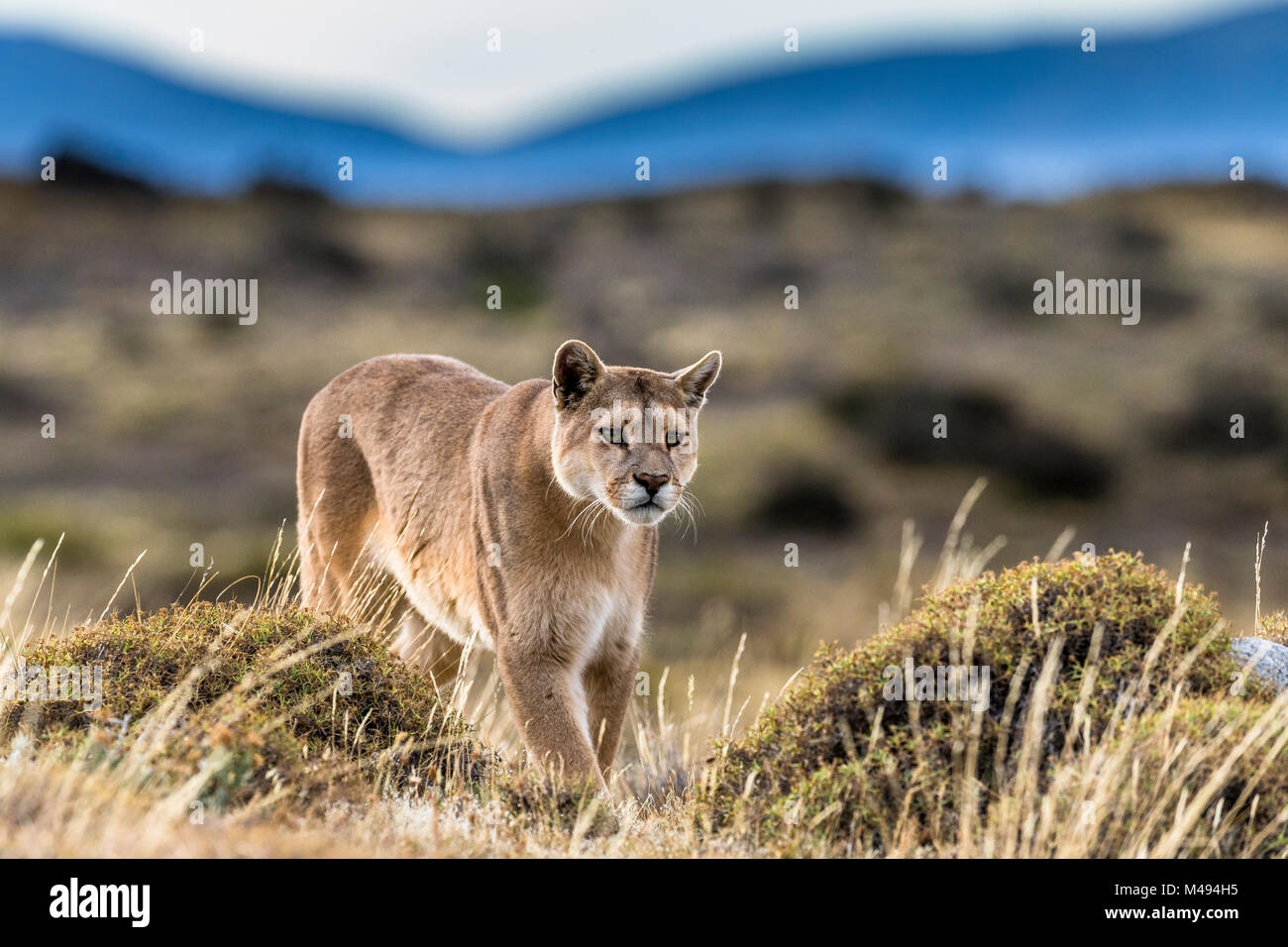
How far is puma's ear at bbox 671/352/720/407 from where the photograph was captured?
6887 mm

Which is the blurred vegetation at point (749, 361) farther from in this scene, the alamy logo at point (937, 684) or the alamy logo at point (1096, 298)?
the alamy logo at point (937, 684)

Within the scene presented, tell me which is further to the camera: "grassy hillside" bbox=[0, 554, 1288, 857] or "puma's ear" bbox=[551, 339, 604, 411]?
"puma's ear" bbox=[551, 339, 604, 411]

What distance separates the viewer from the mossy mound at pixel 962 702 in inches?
209

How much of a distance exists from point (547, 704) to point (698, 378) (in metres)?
1.93

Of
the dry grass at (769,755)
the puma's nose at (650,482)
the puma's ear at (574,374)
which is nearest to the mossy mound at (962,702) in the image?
the dry grass at (769,755)

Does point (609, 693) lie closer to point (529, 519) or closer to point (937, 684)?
point (529, 519)

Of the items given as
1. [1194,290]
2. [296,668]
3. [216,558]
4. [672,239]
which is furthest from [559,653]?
[672,239]

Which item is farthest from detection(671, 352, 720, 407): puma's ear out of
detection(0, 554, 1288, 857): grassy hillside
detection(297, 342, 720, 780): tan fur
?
detection(0, 554, 1288, 857): grassy hillside

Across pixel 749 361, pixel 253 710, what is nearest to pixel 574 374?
pixel 253 710

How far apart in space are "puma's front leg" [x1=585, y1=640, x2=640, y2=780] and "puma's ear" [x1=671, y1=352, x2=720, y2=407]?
1393mm

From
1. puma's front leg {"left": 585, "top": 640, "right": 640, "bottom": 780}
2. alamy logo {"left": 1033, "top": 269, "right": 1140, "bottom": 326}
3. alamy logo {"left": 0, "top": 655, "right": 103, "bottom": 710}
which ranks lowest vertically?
puma's front leg {"left": 585, "top": 640, "right": 640, "bottom": 780}

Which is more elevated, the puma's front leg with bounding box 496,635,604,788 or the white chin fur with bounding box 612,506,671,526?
the white chin fur with bounding box 612,506,671,526

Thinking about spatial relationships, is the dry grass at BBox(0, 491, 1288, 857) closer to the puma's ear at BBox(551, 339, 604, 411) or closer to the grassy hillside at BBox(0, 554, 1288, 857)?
the grassy hillside at BBox(0, 554, 1288, 857)

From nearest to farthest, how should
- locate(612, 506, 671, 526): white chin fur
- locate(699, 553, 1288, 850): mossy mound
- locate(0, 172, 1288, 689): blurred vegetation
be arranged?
locate(699, 553, 1288, 850): mossy mound
locate(612, 506, 671, 526): white chin fur
locate(0, 172, 1288, 689): blurred vegetation
